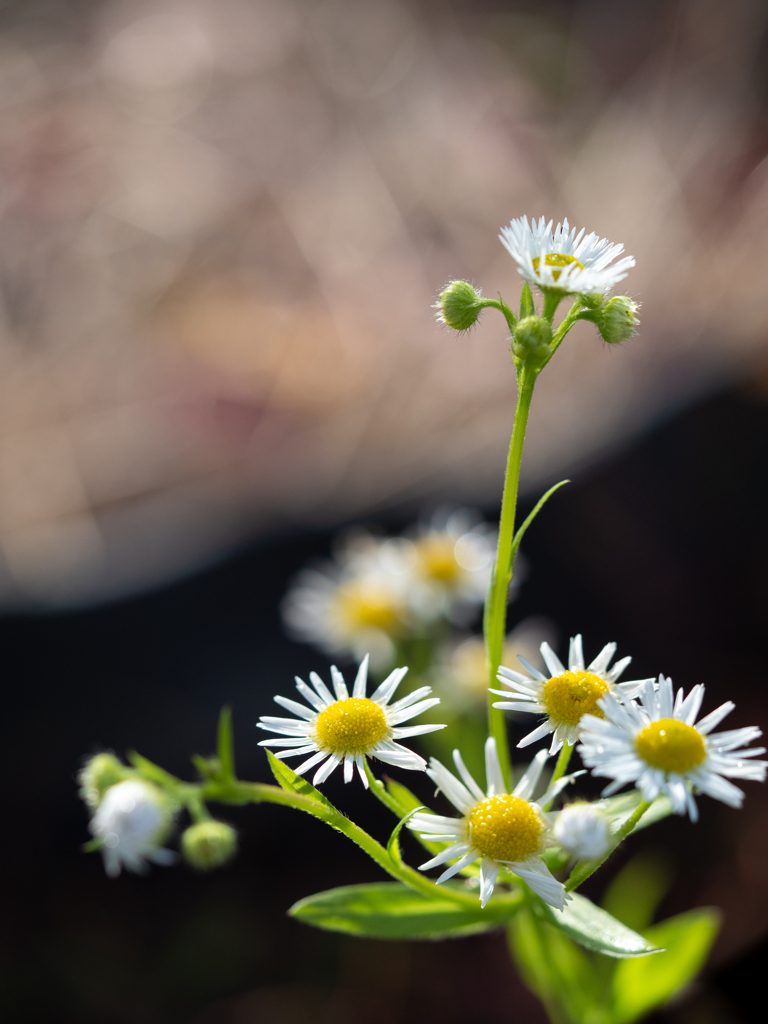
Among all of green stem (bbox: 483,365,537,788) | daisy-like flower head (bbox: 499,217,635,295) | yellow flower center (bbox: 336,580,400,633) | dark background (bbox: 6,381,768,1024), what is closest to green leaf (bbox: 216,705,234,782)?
green stem (bbox: 483,365,537,788)

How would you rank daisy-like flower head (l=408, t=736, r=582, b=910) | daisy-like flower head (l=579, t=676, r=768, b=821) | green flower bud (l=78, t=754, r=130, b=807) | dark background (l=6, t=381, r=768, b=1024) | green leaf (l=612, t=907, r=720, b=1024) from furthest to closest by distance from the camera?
dark background (l=6, t=381, r=768, b=1024) → green leaf (l=612, t=907, r=720, b=1024) → green flower bud (l=78, t=754, r=130, b=807) → daisy-like flower head (l=408, t=736, r=582, b=910) → daisy-like flower head (l=579, t=676, r=768, b=821)

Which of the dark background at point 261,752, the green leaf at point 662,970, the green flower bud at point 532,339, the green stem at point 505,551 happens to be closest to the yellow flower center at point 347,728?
the green stem at point 505,551

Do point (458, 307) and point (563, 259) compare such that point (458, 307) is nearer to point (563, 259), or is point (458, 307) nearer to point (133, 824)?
point (563, 259)

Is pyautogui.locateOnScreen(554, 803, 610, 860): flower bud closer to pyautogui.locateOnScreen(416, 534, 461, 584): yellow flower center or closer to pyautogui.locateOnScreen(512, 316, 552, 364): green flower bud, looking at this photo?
pyautogui.locateOnScreen(512, 316, 552, 364): green flower bud

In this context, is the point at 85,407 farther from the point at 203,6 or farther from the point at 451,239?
the point at 203,6

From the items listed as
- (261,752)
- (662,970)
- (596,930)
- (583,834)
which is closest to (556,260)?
(583,834)

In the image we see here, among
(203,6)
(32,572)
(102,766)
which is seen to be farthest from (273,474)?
(203,6)

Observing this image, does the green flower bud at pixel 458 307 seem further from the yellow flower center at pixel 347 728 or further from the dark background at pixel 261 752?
the dark background at pixel 261 752
